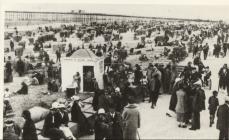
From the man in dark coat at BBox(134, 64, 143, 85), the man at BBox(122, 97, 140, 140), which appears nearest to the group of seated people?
the man at BBox(122, 97, 140, 140)

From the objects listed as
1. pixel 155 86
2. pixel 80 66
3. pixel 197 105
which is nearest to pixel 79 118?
pixel 80 66

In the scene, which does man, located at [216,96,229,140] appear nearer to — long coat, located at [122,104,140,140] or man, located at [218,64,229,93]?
man, located at [218,64,229,93]

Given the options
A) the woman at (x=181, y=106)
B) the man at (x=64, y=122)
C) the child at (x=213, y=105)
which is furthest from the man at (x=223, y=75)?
the man at (x=64, y=122)

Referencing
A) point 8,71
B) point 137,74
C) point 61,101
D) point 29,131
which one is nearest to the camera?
point 29,131

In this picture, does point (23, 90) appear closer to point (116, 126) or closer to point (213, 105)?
point (116, 126)

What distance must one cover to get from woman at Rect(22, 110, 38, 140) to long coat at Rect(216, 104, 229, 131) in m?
2.71

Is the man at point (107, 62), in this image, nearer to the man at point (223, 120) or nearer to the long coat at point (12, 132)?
the long coat at point (12, 132)

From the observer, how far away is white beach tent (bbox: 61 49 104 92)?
6.96 m

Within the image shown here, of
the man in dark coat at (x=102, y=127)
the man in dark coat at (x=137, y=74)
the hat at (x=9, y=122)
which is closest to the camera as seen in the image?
the man in dark coat at (x=102, y=127)

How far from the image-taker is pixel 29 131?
20.8ft

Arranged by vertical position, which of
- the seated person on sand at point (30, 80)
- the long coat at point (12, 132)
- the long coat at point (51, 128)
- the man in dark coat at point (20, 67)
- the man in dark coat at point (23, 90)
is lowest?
the long coat at point (12, 132)

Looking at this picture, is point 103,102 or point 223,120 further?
point 103,102

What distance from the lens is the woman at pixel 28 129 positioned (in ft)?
20.8

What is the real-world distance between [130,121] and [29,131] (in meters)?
1.48
